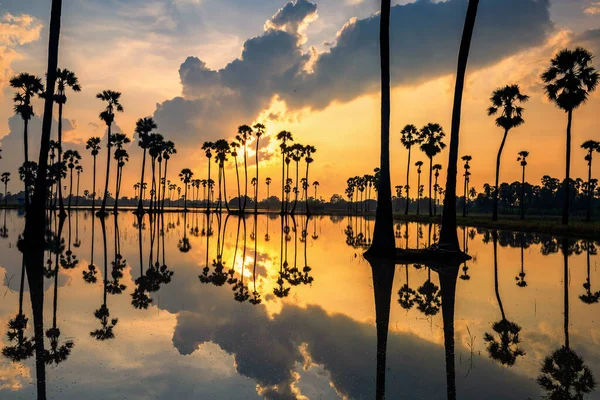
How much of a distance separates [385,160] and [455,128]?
3803 millimetres

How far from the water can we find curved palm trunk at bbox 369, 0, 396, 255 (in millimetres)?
4354

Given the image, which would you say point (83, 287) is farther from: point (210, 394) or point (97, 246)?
point (97, 246)

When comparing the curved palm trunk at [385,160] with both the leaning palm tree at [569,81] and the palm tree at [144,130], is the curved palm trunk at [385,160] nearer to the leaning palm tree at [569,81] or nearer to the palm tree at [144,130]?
the leaning palm tree at [569,81]

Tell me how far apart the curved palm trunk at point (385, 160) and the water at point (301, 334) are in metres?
4.35

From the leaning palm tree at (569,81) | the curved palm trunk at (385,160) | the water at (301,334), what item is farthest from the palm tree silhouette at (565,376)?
the leaning palm tree at (569,81)

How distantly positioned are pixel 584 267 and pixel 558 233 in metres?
23.3

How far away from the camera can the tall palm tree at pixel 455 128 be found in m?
18.7

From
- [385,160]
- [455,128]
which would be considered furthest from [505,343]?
[455,128]

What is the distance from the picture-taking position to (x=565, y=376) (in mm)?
5621

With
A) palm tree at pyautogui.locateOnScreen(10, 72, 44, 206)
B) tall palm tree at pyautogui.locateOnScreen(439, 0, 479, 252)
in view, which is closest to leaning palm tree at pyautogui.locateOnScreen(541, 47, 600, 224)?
tall palm tree at pyautogui.locateOnScreen(439, 0, 479, 252)

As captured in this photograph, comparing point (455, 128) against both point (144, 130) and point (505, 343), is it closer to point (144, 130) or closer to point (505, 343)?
point (505, 343)

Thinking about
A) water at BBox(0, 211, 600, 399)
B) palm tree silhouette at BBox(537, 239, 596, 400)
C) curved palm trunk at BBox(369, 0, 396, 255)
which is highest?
curved palm trunk at BBox(369, 0, 396, 255)

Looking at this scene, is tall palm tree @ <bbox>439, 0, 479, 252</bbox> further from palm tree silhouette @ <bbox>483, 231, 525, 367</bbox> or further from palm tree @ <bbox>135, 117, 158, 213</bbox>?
palm tree @ <bbox>135, 117, 158, 213</bbox>

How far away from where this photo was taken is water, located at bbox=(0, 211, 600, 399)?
5.33 meters
